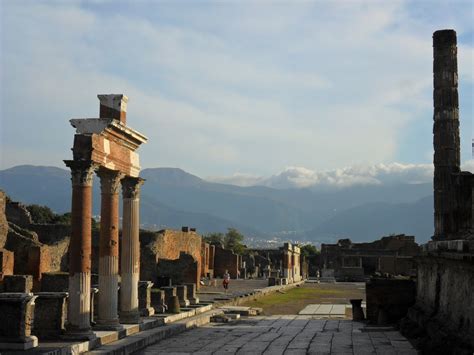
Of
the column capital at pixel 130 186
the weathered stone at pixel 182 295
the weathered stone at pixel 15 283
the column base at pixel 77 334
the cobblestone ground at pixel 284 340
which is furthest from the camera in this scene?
the weathered stone at pixel 182 295

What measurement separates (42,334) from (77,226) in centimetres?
221

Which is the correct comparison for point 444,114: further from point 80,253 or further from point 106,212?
point 80,253

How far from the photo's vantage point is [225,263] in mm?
59781

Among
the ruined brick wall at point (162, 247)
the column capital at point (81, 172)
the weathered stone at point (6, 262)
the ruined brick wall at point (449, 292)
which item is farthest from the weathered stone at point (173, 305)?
the ruined brick wall at point (162, 247)

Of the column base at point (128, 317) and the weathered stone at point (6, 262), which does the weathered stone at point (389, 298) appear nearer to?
the column base at point (128, 317)

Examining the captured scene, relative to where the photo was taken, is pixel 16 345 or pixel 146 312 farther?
pixel 146 312

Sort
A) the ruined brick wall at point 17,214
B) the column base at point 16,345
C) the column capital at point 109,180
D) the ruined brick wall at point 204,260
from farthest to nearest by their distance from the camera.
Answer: the ruined brick wall at point 204,260 → the ruined brick wall at point 17,214 → the column capital at point 109,180 → the column base at point 16,345

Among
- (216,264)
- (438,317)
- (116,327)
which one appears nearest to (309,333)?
(438,317)

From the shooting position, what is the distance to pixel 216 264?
2366 inches

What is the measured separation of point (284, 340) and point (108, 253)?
4.64 m

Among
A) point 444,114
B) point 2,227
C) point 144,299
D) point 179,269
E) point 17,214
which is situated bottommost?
point 144,299

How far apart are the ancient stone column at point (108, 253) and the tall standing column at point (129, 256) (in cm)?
111

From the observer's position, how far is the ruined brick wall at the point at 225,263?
59.5 metres

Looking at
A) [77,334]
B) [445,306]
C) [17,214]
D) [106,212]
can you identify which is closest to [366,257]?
[17,214]
